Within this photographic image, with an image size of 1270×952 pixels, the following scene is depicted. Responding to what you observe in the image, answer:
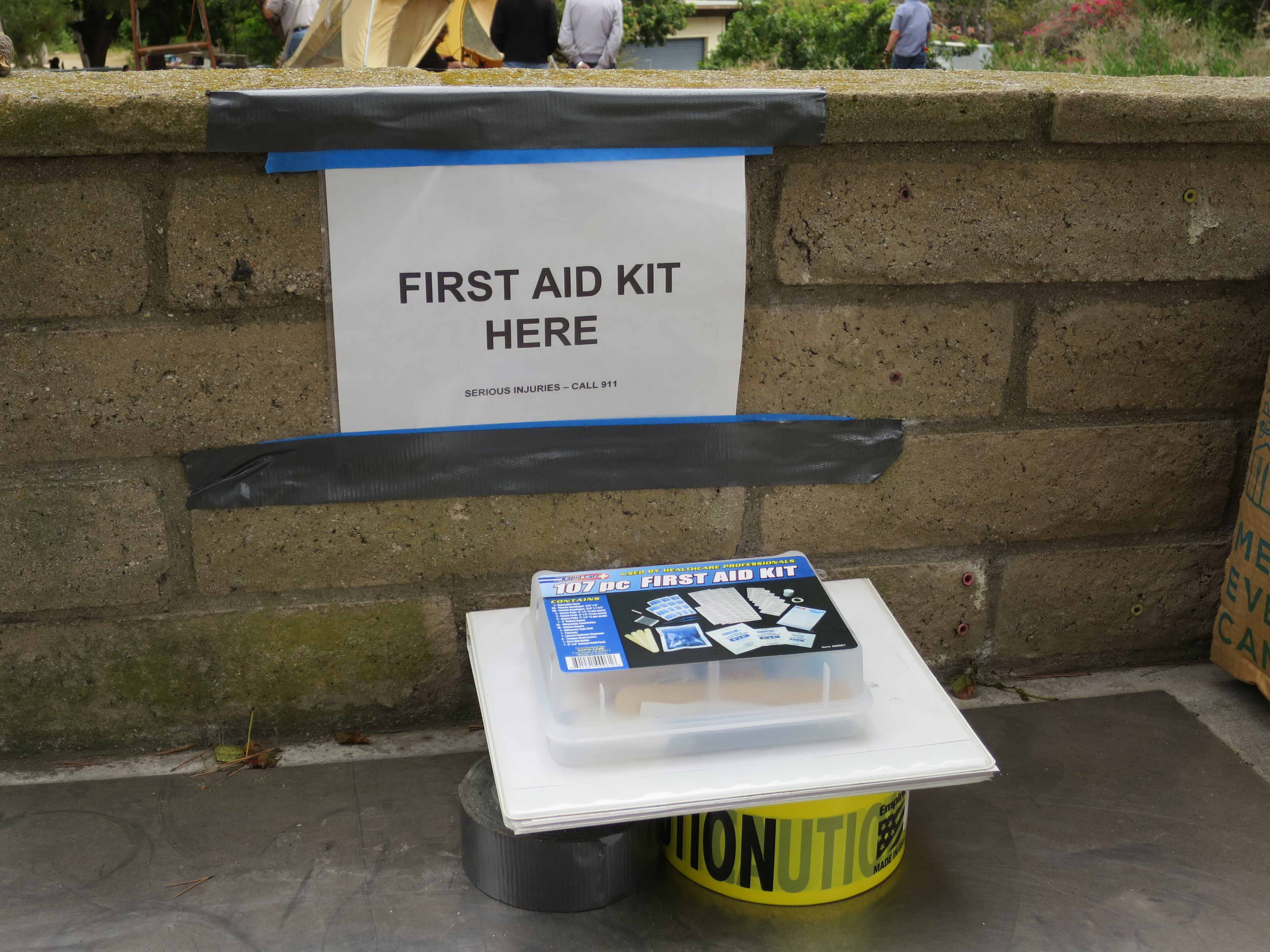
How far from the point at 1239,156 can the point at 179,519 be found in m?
2.07

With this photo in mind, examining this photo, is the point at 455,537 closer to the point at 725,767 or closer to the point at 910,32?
the point at 725,767

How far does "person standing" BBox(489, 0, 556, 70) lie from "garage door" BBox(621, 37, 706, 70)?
88.4 feet

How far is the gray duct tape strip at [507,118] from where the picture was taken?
182 cm

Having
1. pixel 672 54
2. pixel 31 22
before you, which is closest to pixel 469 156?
pixel 31 22

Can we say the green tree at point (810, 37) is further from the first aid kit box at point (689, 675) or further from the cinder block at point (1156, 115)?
the first aid kit box at point (689, 675)

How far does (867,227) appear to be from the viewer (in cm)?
206

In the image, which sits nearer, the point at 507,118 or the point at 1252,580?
the point at 507,118

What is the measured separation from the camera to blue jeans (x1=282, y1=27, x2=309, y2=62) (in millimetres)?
9273

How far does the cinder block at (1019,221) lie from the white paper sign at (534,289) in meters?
0.16

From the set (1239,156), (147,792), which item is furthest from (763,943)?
(1239,156)

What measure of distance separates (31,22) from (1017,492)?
1949 cm

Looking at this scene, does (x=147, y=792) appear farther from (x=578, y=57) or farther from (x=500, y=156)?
(x=578, y=57)

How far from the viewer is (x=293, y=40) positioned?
378 inches

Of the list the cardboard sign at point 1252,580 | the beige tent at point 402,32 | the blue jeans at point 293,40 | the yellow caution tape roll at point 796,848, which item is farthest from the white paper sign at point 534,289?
the blue jeans at point 293,40
